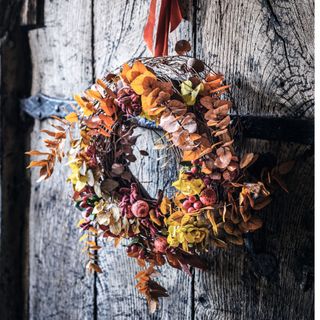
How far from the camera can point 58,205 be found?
1.50 meters

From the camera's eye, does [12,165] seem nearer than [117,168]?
No

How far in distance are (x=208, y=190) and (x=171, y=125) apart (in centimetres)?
12

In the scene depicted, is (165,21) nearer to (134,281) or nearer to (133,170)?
(133,170)

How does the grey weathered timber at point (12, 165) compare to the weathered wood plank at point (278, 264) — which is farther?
the grey weathered timber at point (12, 165)

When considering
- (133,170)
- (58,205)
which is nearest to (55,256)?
(58,205)

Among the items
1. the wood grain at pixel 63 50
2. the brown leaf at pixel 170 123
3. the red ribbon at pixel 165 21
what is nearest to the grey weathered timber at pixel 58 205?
the wood grain at pixel 63 50

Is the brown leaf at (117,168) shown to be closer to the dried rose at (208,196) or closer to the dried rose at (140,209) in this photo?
the dried rose at (140,209)

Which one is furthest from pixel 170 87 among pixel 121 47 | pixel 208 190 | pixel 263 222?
pixel 121 47

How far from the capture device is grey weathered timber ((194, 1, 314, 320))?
0.99m

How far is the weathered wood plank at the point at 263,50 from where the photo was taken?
982 mm

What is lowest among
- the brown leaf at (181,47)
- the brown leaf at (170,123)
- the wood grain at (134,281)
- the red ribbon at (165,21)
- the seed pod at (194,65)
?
the wood grain at (134,281)

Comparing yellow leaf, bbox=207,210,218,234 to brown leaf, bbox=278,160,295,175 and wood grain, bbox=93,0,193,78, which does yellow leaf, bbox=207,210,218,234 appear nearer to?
brown leaf, bbox=278,160,295,175

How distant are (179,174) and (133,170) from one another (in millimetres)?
313

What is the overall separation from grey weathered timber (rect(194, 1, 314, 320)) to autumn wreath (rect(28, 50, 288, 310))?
55 mm
